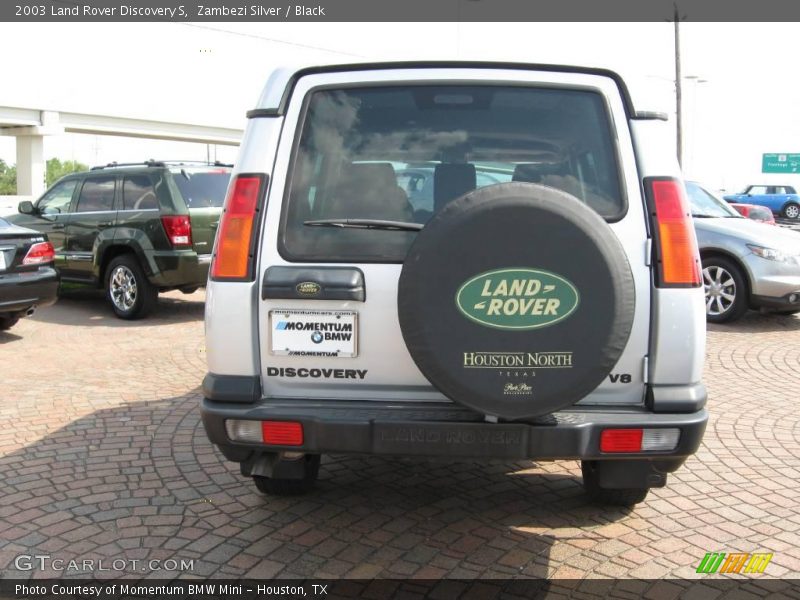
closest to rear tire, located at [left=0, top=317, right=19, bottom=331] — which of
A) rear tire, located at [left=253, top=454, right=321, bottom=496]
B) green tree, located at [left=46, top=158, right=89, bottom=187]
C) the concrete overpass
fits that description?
rear tire, located at [left=253, top=454, right=321, bottom=496]

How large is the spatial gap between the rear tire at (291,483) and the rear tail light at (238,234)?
4.09 ft

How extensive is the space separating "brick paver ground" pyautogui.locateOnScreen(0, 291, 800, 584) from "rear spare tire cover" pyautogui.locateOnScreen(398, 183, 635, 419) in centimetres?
105

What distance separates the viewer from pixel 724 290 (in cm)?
980

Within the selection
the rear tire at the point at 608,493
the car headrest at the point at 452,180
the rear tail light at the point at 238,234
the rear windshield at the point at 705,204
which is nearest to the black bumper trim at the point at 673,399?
the rear tire at the point at 608,493

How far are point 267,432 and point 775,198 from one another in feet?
141

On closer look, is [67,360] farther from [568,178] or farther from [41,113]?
[41,113]

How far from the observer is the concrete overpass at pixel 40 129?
42.3m

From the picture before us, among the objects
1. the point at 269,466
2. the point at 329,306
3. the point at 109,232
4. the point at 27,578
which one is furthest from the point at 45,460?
the point at 109,232

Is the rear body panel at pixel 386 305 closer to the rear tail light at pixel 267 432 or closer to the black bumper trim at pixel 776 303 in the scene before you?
the rear tail light at pixel 267 432

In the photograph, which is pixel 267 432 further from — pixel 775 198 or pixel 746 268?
pixel 775 198

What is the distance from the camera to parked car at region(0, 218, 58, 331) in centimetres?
858

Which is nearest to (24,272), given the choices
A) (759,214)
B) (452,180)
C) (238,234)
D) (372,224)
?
(238,234)

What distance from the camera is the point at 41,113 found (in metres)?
42.6

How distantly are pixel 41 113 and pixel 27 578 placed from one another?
145 feet
